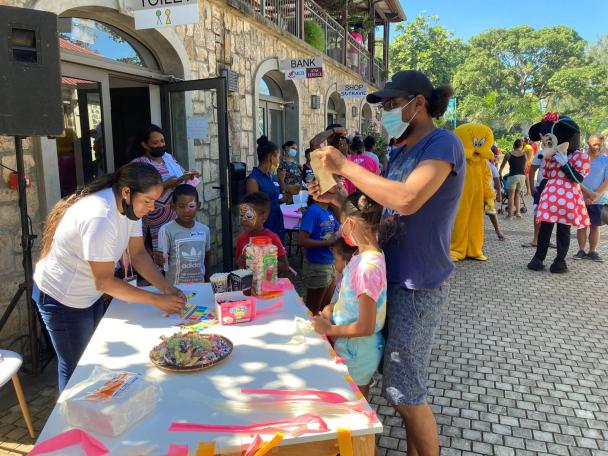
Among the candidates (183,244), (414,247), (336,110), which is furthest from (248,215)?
(336,110)

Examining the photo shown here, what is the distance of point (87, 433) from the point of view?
1351 millimetres

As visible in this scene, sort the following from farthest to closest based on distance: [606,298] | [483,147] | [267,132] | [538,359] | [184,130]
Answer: [267,132] < [483,147] < [184,130] < [606,298] < [538,359]

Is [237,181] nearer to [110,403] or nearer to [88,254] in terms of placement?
[88,254]

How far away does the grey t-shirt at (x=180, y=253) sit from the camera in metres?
3.40

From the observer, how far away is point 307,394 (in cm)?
156

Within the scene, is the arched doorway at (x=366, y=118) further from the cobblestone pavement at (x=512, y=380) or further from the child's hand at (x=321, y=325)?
the child's hand at (x=321, y=325)

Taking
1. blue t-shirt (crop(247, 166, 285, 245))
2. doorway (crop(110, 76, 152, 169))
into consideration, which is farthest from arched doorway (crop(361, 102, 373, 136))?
blue t-shirt (crop(247, 166, 285, 245))

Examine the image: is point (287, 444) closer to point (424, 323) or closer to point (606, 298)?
point (424, 323)

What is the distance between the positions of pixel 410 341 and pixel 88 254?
59.5 inches

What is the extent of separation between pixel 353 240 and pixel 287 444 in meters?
0.97

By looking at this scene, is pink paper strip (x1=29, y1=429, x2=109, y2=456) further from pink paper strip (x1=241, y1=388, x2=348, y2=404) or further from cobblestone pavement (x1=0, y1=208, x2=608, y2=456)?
cobblestone pavement (x1=0, y1=208, x2=608, y2=456)

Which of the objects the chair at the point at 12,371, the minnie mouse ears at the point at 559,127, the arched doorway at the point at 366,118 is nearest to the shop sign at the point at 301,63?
the minnie mouse ears at the point at 559,127

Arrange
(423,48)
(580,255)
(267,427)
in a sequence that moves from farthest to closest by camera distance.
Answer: (423,48) → (580,255) → (267,427)

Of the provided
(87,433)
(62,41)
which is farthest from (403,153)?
(62,41)
